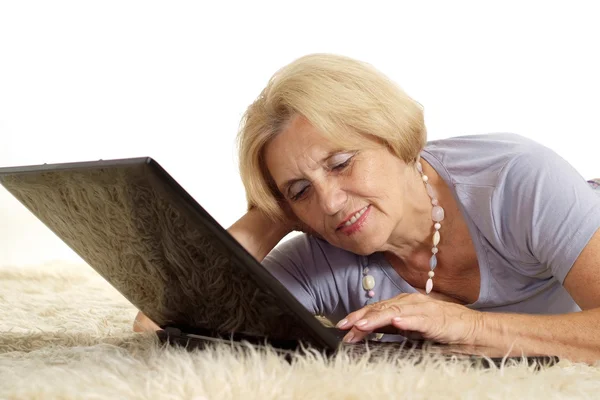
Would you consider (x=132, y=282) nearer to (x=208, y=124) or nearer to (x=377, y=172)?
(x=377, y=172)

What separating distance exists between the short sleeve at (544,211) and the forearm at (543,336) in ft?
0.51

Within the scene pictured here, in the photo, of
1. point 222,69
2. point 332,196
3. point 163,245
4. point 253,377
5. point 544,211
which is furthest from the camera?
point 222,69

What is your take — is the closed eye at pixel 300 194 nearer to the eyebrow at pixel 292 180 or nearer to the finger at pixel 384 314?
the eyebrow at pixel 292 180

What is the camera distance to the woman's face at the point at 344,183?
64.6 inches

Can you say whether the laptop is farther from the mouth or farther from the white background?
the white background

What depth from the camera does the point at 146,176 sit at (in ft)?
2.96

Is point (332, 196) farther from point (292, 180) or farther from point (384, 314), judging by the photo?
point (384, 314)

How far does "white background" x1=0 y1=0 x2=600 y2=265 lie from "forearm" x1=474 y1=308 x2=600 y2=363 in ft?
8.40

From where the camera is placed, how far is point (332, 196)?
1640mm

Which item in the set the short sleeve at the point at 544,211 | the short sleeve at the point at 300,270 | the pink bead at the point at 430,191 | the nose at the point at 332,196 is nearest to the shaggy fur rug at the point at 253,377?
the short sleeve at the point at 544,211

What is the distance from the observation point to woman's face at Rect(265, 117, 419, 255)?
164 centimetres

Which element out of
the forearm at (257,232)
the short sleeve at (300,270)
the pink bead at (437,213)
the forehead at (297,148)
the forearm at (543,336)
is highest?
the forehead at (297,148)

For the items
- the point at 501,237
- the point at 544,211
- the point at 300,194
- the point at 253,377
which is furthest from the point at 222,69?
the point at 253,377

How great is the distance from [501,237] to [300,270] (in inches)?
23.4
